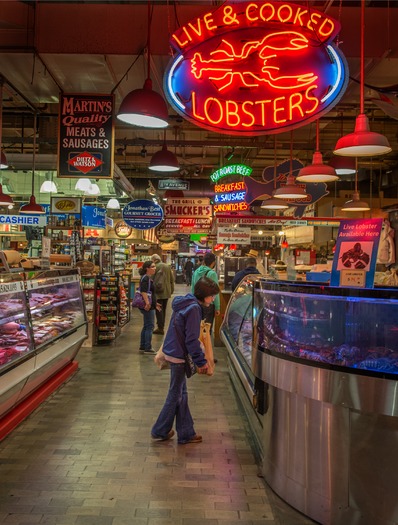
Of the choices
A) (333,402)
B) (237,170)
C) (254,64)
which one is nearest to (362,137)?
(254,64)

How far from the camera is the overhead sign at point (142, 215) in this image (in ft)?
48.2

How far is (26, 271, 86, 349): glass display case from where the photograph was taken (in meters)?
6.08

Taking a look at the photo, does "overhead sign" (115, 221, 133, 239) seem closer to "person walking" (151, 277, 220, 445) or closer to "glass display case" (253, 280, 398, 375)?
"person walking" (151, 277, 220, 445)

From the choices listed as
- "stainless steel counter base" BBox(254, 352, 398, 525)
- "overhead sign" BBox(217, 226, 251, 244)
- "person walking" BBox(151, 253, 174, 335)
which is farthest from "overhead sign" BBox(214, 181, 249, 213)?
"stainless steel counter base" BBox(254, 352, 398, 525)

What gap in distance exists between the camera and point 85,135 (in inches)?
302

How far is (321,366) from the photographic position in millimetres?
3551

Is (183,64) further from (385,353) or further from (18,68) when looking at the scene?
(18,68)

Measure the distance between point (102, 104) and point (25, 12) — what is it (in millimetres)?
1639

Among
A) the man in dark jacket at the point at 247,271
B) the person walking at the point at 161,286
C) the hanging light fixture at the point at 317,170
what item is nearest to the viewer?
the hanging light fixture at the point at 317,170

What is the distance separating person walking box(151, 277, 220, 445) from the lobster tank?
94 cm

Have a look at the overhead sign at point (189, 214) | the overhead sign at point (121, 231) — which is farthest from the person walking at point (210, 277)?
the overhead sign at point (121, 231)

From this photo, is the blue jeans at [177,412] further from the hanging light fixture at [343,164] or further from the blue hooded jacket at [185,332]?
the hanging light fixture at [343,164]

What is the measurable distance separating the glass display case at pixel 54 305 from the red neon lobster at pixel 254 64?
3178mm

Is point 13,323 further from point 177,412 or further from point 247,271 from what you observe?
point 247,271
